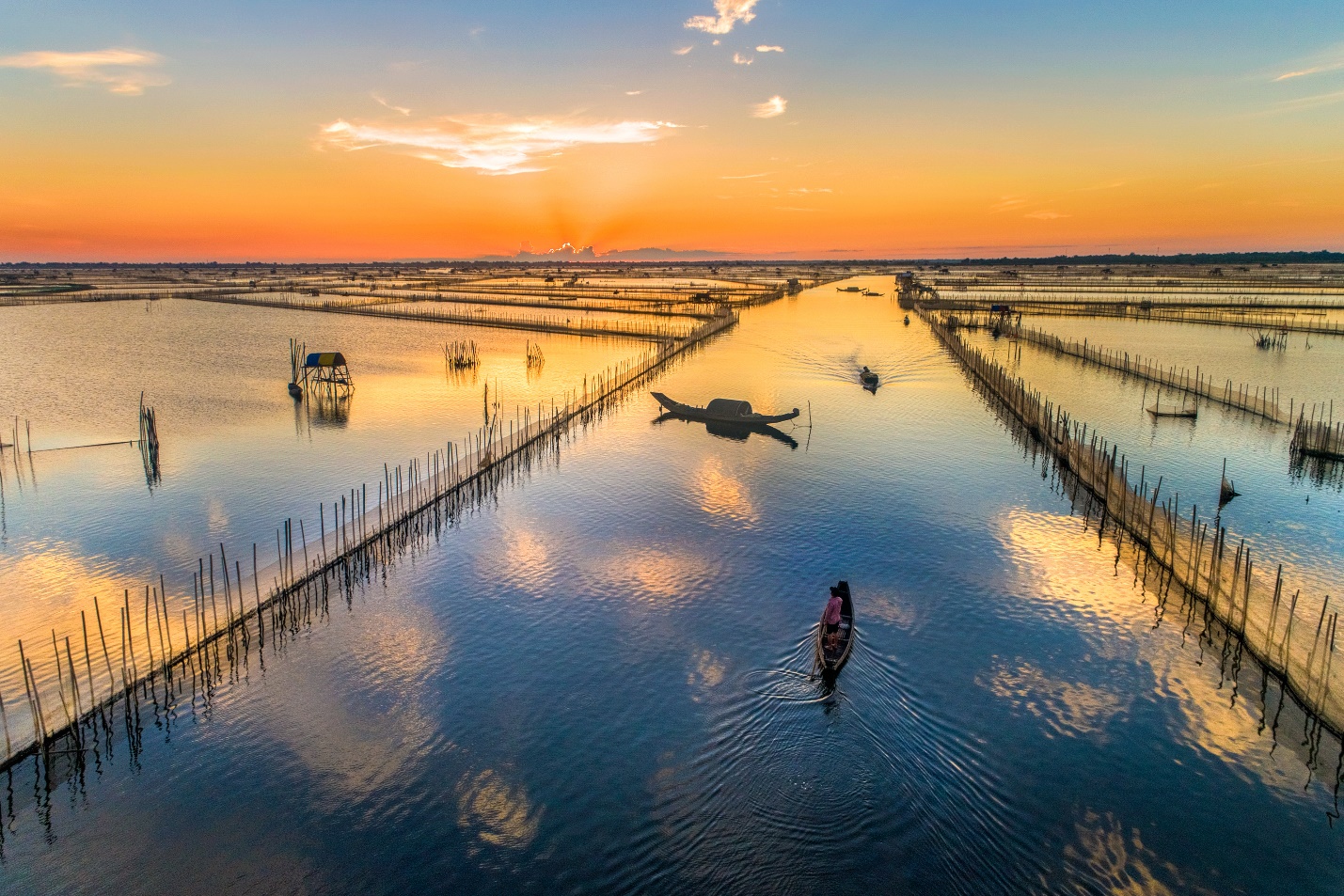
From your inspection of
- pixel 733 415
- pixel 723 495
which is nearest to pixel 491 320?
pixel 733 415

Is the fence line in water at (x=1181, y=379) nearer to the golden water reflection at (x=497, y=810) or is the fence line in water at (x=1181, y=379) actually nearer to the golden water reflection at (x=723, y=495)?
the golden water reflection at (x=723, y=495)

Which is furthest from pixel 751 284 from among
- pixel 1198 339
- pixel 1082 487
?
pixel 1082 487

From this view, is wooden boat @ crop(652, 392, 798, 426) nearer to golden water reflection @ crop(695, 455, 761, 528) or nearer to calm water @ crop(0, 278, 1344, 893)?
golden water reflection @ crop(695, 455, 761, 528)

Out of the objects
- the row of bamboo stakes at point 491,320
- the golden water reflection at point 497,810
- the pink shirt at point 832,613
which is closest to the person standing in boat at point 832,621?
the pink shirt at point 832,613

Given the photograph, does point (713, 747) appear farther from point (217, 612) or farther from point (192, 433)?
point (192, 433)

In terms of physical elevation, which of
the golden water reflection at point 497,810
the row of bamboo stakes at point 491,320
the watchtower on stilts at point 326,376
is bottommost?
the golden water reflection at point 497,810
